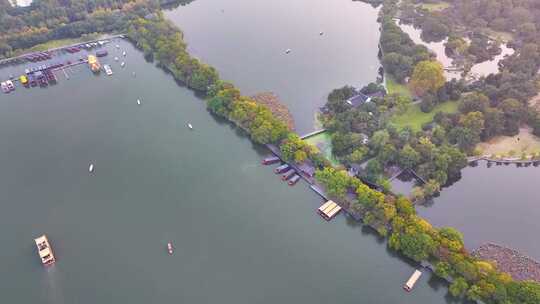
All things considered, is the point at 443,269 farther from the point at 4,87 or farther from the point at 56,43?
the point at 56,43

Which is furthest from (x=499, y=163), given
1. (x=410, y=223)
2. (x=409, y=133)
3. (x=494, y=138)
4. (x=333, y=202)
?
(x=333, y=202)

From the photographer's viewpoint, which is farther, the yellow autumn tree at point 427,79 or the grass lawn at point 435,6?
the grass lawn at point 435,6

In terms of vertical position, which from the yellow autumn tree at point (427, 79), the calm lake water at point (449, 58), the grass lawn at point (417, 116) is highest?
the calm lake water at point (449, 58)

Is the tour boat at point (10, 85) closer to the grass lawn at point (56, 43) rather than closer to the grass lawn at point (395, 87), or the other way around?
the grass lawn at point (56, 43)

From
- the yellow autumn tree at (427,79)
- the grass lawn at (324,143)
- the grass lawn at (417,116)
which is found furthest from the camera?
the yellow autumn tree at (427,79)

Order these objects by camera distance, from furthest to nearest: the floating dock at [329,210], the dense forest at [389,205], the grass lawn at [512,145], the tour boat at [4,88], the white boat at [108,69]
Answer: the white boat at [108,69]
the tour boat at [4,88]
the grass lawn at [512,145]
the floating dock at [329,210]
the dense forest at [389,205]

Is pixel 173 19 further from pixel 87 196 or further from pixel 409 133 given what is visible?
pixel 409 133

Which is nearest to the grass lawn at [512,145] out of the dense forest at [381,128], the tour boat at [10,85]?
the dense forest at [381,128]
